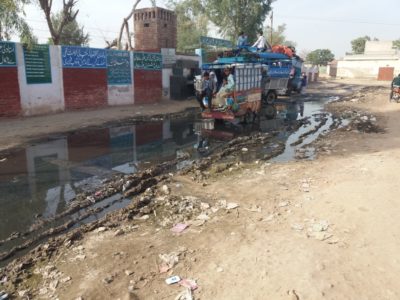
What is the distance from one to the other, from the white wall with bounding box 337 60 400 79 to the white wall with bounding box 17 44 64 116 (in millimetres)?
51334

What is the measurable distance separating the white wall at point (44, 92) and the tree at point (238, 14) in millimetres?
15847

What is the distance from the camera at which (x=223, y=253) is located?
386 centimetres

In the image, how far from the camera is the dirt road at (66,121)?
989 centimetres

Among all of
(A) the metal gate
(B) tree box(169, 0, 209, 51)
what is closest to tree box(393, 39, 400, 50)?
(A) the metal gate

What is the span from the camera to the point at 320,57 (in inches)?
3019

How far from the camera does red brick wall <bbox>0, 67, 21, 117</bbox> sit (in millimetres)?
11930

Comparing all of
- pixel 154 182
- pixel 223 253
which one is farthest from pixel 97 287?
pixel 154 182

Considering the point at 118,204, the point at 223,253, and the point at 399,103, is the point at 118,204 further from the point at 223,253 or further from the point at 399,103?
the point at 399,103

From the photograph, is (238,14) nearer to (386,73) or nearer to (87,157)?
(87,157)

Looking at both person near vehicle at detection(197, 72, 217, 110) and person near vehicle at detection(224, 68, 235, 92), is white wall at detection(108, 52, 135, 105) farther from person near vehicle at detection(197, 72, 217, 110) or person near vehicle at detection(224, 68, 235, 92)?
person near vehicle at detection(224, 68, 235, 92)

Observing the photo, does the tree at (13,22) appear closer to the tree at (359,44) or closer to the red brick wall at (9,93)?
the red brick wall at (9,93)

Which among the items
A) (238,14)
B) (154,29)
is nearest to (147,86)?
(154,29)

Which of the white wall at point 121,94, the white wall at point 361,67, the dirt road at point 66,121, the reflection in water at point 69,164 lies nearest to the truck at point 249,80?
the reflection in water at point 69,164

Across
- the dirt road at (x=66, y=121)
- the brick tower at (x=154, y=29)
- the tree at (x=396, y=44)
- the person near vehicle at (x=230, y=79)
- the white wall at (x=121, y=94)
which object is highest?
the tree at (x=396, y=44)
